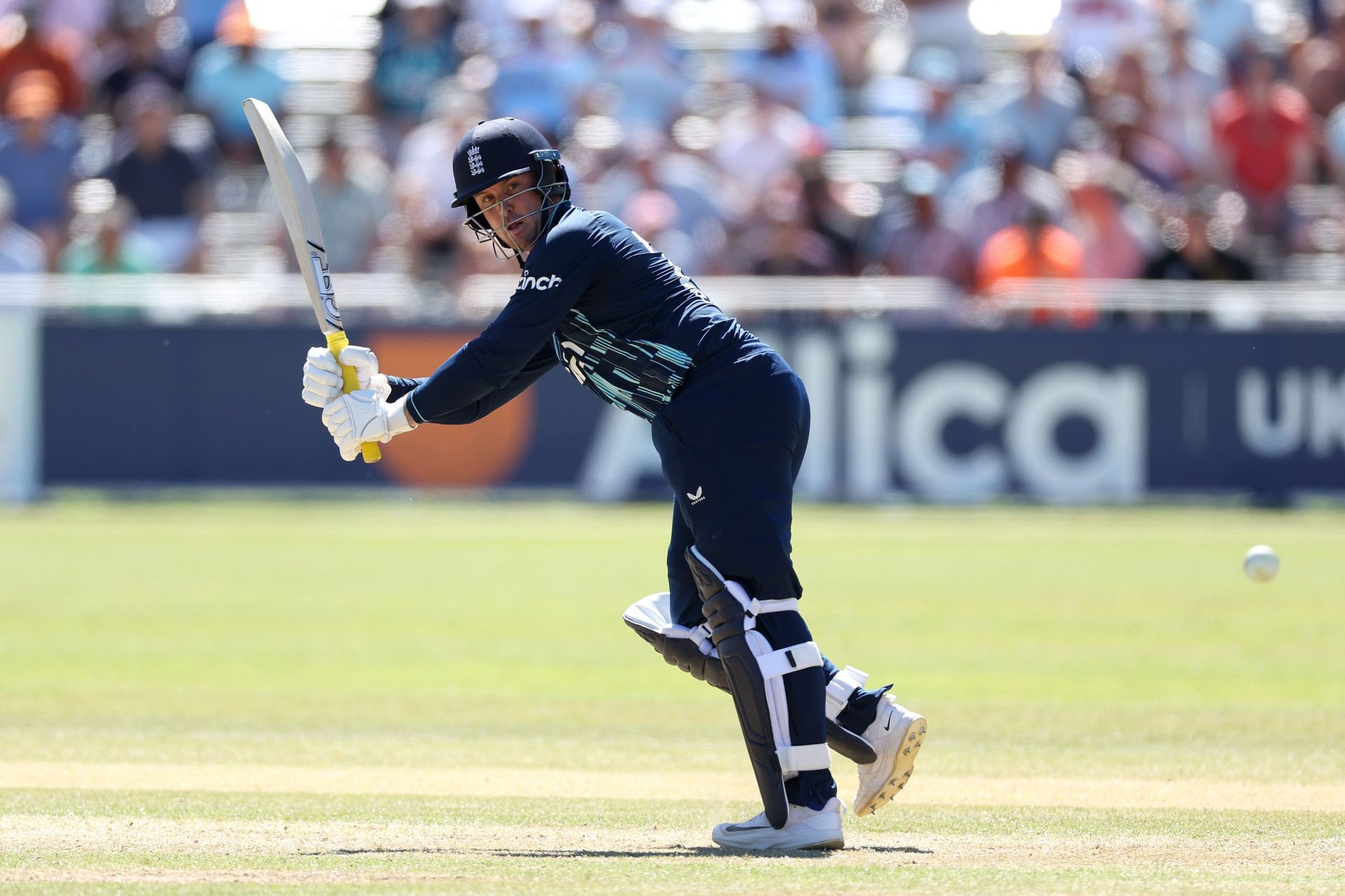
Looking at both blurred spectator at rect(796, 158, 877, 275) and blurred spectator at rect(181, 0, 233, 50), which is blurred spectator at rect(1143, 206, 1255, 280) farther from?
blurred spectator at rect(181, 0, 233, 50)

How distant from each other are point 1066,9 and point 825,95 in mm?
2812

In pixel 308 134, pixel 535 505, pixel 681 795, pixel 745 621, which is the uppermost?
pixel 308 134

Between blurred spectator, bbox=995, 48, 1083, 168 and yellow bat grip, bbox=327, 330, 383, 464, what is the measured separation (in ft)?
46.6

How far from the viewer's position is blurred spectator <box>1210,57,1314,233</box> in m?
19.1

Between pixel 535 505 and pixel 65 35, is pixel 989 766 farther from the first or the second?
pixel 65 35

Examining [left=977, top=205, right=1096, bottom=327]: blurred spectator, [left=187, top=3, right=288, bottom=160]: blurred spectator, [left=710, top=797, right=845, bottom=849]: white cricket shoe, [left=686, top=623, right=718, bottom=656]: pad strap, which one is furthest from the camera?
[left=187, top=3, right=288, bottom=160]: blurred spectator

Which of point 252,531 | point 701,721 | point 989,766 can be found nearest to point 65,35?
point 252,531

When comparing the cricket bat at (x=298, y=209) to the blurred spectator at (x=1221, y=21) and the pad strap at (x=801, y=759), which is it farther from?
the blurred spectator at (x=1221, y=21)

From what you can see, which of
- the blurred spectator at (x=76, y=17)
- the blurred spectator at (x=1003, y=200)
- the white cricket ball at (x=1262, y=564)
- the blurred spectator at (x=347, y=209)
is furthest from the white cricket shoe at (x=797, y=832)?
the blurred spectator at (x=76, y=17)

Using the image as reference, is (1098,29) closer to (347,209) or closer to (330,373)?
(347,209)

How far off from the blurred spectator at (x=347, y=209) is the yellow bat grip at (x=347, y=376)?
12.7 meters

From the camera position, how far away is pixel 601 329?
5.88 m

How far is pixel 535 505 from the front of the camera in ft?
61.1

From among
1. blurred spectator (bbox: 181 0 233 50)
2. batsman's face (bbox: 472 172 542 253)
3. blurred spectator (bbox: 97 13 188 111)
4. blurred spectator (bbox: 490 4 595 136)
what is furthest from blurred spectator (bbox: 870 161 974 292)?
batsman's face (bbox: 472 172 542 253)
